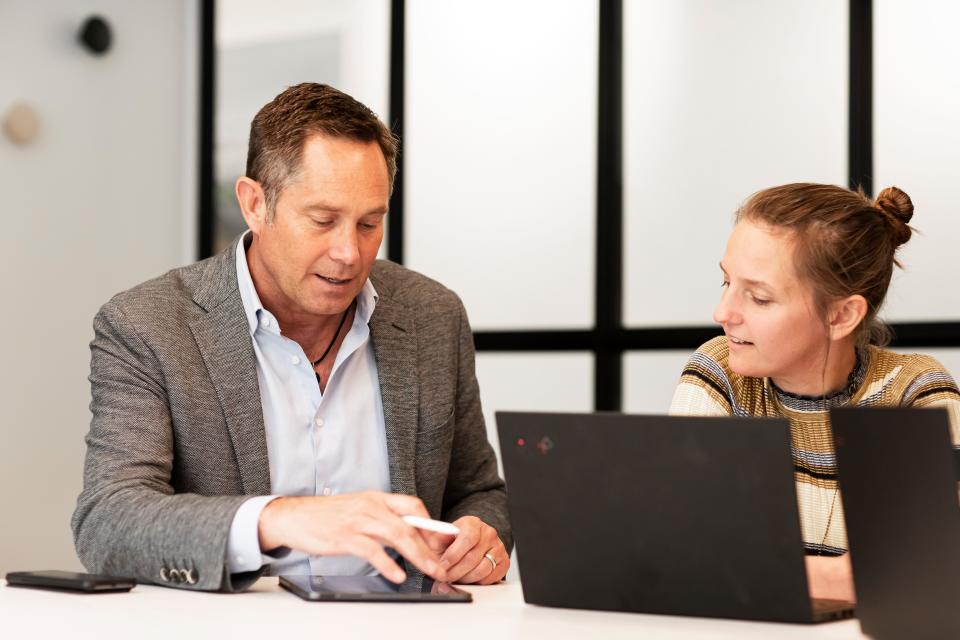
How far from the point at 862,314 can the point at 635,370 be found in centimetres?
182

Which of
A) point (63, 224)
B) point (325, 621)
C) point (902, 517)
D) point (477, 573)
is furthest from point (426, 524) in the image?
point (63, 224)

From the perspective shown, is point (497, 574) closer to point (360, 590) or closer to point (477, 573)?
point (477, 573)

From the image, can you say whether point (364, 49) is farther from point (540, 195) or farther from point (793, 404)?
point (793, 404)

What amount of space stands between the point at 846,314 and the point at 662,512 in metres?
0.80

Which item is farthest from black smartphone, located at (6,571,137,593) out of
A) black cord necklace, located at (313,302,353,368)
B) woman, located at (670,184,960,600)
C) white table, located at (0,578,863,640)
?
woman, located at (670,184,960,600)

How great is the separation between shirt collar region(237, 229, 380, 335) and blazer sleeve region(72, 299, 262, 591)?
18 cm

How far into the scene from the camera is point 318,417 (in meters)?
1.95

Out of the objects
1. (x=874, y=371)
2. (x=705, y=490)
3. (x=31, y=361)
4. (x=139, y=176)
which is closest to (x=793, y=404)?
(x=874, y=371)

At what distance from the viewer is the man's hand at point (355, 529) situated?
53.1 inches

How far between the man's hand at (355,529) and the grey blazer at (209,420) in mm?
70

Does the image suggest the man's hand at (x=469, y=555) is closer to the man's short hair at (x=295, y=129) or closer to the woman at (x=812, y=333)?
the woman at (x=812, y=333)

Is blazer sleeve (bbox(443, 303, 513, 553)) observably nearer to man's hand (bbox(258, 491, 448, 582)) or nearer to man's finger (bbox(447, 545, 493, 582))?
man's finger (bbox(447, 545, 493, 582))

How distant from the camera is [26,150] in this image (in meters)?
3.61

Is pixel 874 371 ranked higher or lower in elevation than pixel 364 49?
lower
